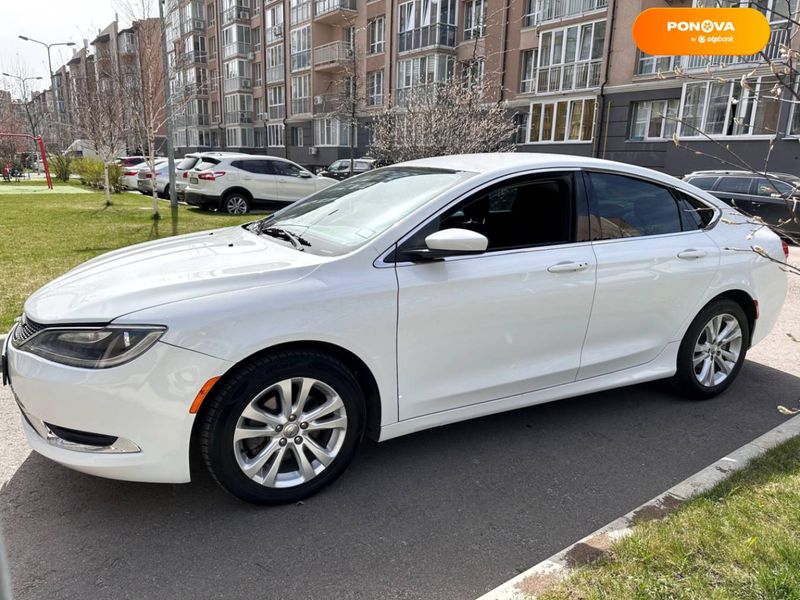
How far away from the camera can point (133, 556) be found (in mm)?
2602

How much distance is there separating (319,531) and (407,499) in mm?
502

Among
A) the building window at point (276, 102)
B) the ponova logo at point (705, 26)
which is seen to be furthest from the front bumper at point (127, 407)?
the building window at point (276, 102)

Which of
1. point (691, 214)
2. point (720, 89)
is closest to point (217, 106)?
point (720, 89)

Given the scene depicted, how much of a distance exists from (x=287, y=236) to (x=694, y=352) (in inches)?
115

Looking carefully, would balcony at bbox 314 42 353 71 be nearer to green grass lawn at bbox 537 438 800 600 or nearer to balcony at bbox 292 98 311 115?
balcony at bbox 292 98 311 115

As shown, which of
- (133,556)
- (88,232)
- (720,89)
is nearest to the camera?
(133,556)

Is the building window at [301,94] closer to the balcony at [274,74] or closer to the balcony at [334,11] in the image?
the balcony at [274,74]

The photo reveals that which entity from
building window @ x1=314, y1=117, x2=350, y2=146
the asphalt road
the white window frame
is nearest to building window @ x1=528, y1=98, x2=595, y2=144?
the white window frame

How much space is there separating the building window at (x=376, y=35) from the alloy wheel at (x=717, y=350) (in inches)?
1308

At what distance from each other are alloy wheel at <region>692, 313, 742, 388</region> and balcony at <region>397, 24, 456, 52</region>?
28318 mm

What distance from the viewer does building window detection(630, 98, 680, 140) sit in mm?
A: 22906

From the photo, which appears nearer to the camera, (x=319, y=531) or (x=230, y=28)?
(x=319, y=531)

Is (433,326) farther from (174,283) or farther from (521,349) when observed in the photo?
(174,283)

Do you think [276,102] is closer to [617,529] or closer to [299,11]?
→ [299,11]
